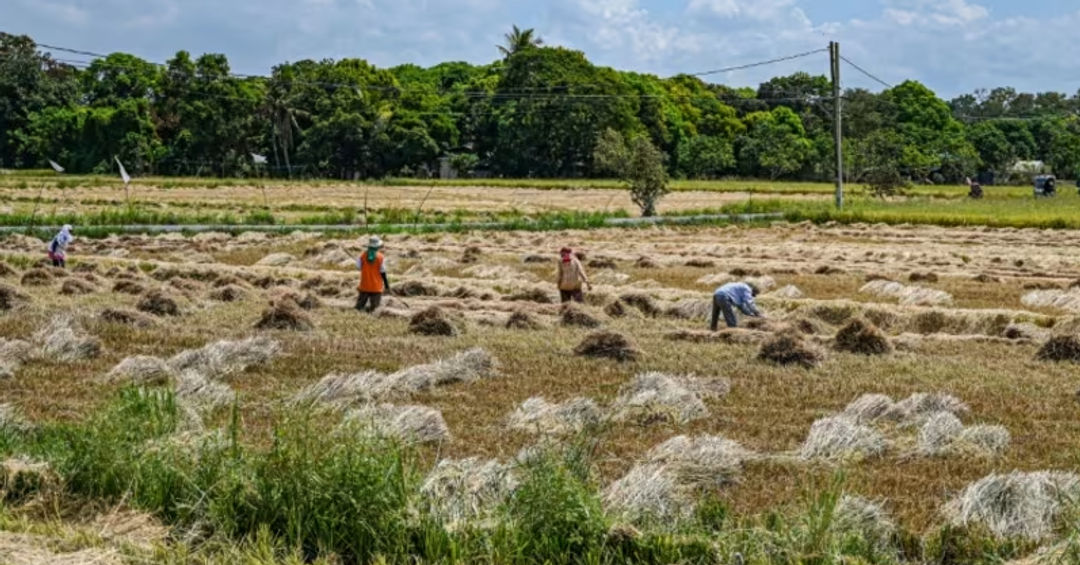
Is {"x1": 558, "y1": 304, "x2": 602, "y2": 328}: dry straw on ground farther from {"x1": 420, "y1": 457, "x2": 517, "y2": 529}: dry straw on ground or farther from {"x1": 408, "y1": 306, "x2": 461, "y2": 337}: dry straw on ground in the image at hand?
{"x1": 420, "y1": 457, "x2": 517, "y2": 529}: dry straw on ground

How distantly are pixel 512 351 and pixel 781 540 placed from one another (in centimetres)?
699

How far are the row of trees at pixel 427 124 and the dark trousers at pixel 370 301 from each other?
51834 mm

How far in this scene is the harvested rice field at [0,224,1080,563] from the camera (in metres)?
6.43

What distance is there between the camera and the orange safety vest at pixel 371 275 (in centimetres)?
1574

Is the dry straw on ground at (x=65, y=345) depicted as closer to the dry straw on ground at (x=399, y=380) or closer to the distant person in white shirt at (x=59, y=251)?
the dry straw on ground at (x=399, y=380)

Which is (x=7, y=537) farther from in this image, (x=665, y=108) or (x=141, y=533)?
(x=665, y=108)

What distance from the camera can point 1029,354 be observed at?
1216 centimetres

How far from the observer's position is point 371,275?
51.8 feet

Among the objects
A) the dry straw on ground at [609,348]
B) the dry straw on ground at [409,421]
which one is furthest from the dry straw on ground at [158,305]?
the dry straw on ground at [409,421]

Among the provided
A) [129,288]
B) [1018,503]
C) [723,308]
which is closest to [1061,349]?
[723,308]

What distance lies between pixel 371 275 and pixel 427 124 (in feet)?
198

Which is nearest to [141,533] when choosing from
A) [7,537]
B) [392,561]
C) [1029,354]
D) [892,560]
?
[7,537]

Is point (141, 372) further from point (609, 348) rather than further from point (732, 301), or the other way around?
point (732, 301)

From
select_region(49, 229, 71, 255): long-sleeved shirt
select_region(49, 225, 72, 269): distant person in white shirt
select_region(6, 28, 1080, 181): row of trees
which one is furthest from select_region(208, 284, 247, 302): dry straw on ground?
select_region(6, 28, 1080, 181): row of trees
